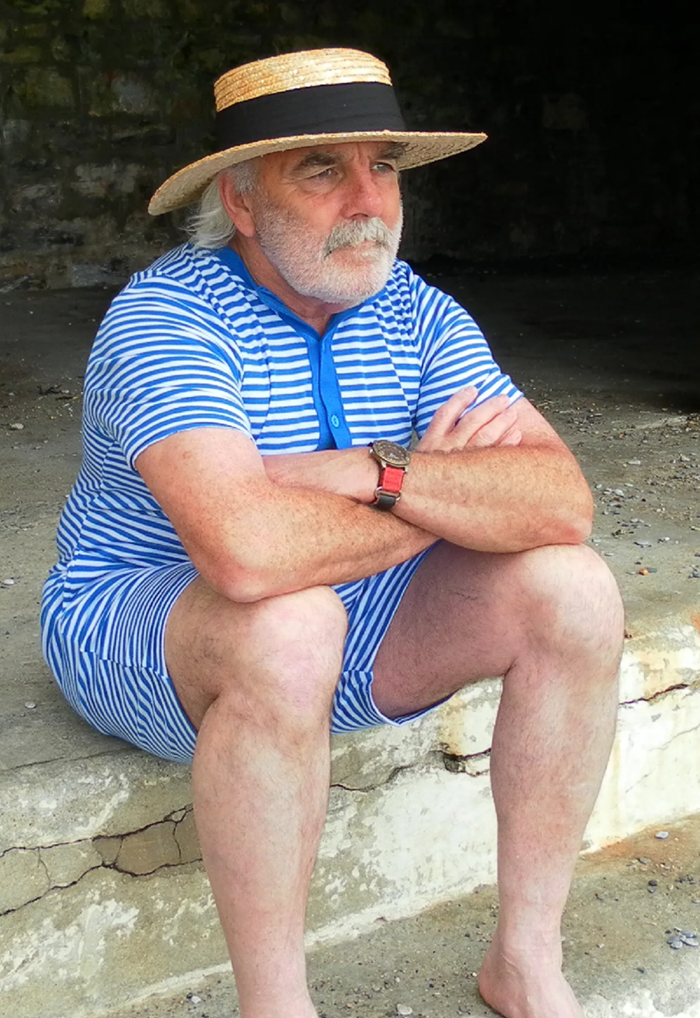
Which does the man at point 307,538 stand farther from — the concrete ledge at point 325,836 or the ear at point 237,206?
the concrete ledge at point 325,836

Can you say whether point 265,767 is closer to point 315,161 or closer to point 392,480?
point 392,480

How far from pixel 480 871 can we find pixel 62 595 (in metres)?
1.01

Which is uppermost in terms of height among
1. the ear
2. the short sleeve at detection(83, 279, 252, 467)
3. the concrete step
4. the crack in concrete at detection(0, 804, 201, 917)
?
the ear

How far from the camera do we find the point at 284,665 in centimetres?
167

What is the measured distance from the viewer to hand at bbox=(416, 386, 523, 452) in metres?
2.02

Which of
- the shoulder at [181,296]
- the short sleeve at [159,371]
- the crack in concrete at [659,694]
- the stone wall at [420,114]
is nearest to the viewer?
the short sleeve at [159,371]

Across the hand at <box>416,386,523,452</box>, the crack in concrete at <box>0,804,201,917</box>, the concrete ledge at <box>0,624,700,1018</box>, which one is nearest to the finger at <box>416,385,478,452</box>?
the hand at <box>416,386,523,452</box>

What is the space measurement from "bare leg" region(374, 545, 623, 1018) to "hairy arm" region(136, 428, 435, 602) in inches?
7.6

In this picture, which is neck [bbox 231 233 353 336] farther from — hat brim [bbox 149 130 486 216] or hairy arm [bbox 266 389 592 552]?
hairy arm [bbox 266 389 592 552]

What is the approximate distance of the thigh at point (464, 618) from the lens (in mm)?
1905

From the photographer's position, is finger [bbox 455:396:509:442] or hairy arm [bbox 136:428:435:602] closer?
hairy arm [bbox 136:428:435:602]

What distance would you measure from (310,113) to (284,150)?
8 cm

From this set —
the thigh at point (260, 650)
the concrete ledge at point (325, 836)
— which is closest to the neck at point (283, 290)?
the thigh at point (260, 650)

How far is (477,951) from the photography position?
226cm
